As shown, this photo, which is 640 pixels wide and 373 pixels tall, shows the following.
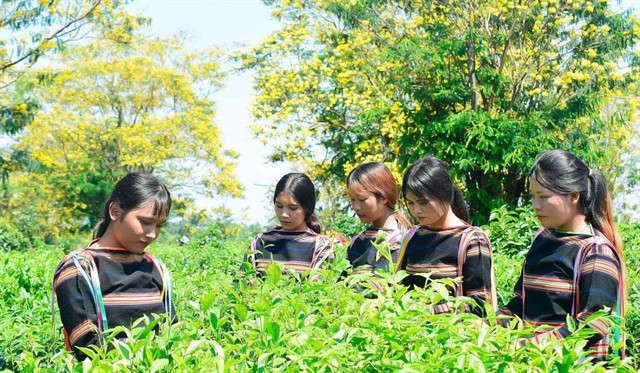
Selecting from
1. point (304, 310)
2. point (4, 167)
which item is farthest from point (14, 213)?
point (304, 310)

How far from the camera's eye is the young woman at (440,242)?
327 centimetres

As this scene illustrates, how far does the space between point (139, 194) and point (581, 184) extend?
1576 mm

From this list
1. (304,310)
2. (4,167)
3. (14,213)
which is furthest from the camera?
(14,213)

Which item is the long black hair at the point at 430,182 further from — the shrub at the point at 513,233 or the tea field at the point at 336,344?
the shrub at the point at 513,233

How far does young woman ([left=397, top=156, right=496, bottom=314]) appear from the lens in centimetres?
327

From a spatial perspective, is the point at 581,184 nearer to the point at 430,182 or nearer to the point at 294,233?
the point at 430,182

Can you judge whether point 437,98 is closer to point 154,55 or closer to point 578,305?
point 578,305

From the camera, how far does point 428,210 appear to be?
135 inches

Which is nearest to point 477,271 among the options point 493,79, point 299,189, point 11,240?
point 299,189

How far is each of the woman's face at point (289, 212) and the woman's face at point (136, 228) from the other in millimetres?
1434

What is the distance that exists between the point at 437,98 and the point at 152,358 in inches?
530

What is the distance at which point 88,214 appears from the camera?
30.8 m

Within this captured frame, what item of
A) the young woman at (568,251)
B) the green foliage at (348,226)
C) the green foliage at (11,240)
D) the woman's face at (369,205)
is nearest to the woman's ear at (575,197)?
the young woman at (568,251)

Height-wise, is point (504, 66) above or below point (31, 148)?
above
